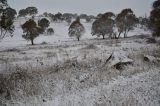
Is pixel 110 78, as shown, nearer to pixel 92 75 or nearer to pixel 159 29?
pixel 92 75

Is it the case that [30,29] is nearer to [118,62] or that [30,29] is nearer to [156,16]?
[156,16]

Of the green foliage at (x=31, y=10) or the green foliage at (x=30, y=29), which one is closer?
the green foliage at (x=30, y=29)

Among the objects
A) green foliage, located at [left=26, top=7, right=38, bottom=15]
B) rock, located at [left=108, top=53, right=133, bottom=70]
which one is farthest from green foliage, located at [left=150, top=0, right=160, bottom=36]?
green foliage, located at [left=26, top=7, right=38, bottom=15]

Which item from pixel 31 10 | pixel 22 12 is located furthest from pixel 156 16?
pixel 22 12

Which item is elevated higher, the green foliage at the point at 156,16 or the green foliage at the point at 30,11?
the green foliage at the point at 30,11

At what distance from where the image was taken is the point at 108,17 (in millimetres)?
57438

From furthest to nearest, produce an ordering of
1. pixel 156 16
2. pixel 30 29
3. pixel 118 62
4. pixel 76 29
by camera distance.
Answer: pixel 76 29
pixel 30 29
pixel 156 16
pixel 118 62

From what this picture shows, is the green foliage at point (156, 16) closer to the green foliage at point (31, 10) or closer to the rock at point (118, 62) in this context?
the rock at point (118, 62)

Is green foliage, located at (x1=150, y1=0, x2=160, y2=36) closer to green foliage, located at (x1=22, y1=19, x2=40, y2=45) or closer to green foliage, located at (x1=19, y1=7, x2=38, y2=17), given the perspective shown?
green foliage, located at (x1=22, y1=19, x2=40, y2=45)

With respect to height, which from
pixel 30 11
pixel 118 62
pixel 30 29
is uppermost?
pixel 30 11

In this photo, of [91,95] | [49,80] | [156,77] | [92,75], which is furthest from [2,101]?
[156,77]

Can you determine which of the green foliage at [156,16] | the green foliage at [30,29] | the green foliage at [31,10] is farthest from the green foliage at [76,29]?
the green foliage at [31,10]

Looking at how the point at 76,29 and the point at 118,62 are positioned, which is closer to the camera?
the point at 118,62

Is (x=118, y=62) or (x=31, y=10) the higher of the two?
(x=31, y=10)
